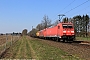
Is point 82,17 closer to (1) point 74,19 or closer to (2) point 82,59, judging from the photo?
(1) point 74,19

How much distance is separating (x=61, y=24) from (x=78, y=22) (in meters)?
90.9

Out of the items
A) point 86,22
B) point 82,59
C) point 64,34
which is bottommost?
point 82,59

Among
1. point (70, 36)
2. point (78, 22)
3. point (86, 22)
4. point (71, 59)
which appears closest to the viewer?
point (71, 59)

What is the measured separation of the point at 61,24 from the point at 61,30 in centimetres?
116

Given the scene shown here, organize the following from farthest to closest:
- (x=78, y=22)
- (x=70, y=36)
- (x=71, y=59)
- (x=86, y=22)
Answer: (x=78, y=22)
(x=86, y=22)
(x=70, y=36)
(x=71, y=59)

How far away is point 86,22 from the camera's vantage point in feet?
391

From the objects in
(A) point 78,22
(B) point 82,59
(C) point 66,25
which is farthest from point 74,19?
(B) point 82,59

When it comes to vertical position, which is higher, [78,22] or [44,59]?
[78,22]

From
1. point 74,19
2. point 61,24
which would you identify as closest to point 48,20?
point 74,19

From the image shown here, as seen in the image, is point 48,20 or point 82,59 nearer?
point 82,59

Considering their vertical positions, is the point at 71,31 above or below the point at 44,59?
above

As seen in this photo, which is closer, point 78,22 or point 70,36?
point 70,36

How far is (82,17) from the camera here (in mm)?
131750

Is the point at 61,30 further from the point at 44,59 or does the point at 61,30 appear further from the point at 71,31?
the point at 44,59
